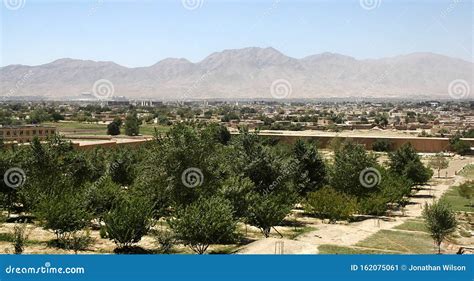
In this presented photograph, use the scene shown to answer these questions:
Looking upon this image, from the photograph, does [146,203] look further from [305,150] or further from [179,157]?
[305,150]

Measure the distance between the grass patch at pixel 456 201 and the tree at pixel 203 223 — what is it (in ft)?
70.5

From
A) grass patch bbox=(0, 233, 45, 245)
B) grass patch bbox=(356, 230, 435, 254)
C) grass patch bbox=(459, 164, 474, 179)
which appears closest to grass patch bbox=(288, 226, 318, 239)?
grass patch bbox=(356, 230, 435, 254)

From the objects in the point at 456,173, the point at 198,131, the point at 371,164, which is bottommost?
the point at 456,173

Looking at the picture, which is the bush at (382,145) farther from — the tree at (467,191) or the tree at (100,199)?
the tree at (100,199)

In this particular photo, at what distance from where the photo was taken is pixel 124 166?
116ft

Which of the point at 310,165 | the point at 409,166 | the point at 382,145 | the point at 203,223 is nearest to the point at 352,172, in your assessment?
the point at 310,165

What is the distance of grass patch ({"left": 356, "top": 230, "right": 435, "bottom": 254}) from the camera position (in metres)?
19.7

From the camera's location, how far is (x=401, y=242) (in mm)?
20906

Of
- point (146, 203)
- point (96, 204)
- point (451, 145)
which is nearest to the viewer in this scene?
point (146, 203)

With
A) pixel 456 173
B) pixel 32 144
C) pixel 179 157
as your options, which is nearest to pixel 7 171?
pixel 32 144

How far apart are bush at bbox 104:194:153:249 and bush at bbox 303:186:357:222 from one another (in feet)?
36.7

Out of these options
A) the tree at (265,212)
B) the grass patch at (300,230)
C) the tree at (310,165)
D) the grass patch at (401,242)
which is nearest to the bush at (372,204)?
the tree at (310,165)

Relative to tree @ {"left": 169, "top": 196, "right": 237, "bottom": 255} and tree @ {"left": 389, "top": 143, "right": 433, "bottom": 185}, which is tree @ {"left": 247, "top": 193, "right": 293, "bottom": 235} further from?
tree @ {"left": 389, "top": 143, "right": 433, "bottom": 185}

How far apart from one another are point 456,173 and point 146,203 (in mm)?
44281
